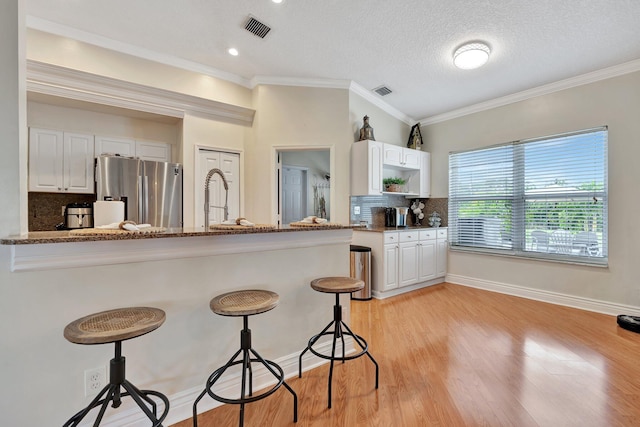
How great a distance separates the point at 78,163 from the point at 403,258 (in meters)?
4.28

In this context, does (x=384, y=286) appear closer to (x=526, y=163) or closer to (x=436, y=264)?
(x=436, y=264)

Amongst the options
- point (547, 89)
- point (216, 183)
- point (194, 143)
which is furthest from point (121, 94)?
point (547, 89)

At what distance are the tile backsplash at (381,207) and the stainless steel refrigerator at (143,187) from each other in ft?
8.07

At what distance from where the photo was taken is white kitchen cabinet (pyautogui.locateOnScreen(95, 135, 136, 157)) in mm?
3366

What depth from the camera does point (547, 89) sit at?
12.1 ft

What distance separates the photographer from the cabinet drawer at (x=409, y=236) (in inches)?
157

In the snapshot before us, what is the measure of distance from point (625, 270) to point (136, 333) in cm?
471

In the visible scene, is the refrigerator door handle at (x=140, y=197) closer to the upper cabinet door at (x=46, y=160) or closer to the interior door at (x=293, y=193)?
the upper cabinet door at (x=46, y=160)

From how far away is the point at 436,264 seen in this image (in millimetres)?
4488

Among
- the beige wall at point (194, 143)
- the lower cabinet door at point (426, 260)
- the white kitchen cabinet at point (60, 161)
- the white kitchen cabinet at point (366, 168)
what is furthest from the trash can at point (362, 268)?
the white kitchen cabinet at point (60, 161)

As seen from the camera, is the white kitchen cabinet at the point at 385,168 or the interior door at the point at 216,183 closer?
the interior door at the point at 216,183

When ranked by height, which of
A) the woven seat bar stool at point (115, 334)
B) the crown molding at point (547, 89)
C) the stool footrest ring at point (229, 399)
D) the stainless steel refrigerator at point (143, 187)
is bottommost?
the stool footrest ring at point (229, 399)

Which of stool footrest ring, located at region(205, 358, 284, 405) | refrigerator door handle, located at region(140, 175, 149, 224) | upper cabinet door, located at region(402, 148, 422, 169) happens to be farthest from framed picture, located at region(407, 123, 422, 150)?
stool footrest ring, located at region(205, 358, 284, 405)

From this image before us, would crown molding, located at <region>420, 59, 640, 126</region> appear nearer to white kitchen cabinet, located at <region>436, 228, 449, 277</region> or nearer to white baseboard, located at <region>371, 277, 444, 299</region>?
white kitchen cabinet, located at <region>436, 228, 449, 277</region>
